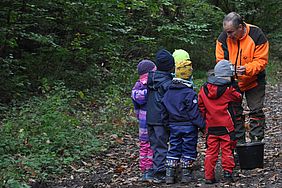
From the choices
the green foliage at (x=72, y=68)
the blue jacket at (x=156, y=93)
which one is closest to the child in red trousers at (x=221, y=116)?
the blue jacket at (x=156, y=93)

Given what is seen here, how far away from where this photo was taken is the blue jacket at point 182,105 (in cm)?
577

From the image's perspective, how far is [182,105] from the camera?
583 centimetres

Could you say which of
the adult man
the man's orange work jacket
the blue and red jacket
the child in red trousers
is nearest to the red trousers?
the child in red trousers

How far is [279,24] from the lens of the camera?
22.9m

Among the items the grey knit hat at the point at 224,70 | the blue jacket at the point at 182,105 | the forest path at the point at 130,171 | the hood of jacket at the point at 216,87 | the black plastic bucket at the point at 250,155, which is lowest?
the forest path at the point at 130,171

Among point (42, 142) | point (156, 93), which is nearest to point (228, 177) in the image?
point (156, 93)

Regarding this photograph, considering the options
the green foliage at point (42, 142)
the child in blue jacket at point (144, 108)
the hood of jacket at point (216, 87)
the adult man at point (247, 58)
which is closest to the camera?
the hood of jacket at point (216, 87)

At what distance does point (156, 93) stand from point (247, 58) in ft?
4.00

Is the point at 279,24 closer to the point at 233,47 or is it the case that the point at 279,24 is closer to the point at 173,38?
the point at 173,38

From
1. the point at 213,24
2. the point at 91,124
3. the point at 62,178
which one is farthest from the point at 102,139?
the point at 213,24

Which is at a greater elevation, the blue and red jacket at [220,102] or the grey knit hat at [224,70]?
the grey knit hat at [224,70]

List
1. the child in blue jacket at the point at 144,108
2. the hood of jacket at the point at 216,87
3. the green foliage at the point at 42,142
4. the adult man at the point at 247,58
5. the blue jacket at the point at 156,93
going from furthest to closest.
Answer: the green foliage at the point at 42,142 < the child in blue jacket at the point at 144,108 < the blue jacket at the point at 156,93 < the adult man at the point at 247,58 < the hood of jacket at the point at 216,87

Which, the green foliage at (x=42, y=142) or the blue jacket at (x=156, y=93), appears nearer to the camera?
the blue jacket at (x=156, y=93)

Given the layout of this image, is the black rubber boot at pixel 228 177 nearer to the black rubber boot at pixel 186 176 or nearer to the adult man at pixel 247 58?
the black rubber boot at pixel 186 176
